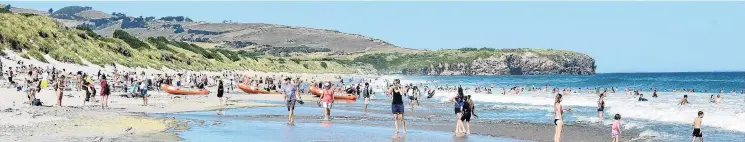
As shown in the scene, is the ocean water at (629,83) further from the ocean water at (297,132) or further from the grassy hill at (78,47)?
the ocean water at (297,132)

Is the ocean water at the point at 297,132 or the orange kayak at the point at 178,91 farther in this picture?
the orange kayak at the point at 178,91

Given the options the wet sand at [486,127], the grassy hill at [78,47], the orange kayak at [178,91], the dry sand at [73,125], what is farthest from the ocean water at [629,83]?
the dry sand at [73,125]

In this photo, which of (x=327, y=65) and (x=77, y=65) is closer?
(x=77, y=65)


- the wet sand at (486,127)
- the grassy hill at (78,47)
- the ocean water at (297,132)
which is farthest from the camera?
the grassy hill at (78,47)

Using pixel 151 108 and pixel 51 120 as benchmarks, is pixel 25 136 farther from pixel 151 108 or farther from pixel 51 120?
pixel 151 108

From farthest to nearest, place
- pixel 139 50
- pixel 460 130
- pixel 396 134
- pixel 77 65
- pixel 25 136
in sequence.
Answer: pixel 139 50 < pixel 77 65 < pixel 460 130 < pixel 396 134 < pixel 25 136

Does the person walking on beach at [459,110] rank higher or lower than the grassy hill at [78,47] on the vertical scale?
lower

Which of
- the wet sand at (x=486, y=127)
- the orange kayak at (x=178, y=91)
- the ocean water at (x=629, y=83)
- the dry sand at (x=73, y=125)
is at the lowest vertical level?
the wet sand at (x=486, y=127)

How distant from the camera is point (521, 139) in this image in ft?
60.6

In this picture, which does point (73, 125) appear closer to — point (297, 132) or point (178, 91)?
point (297, 132)

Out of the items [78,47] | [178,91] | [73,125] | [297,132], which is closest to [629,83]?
[78,47]

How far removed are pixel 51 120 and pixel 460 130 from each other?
9.34 metres

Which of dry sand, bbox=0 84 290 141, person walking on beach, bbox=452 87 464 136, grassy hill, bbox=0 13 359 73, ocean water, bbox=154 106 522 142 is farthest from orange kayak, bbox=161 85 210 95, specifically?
person walking on beach, bbox=452 87 464 136

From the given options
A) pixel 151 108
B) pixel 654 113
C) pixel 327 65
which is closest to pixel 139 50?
pixel 151 108
